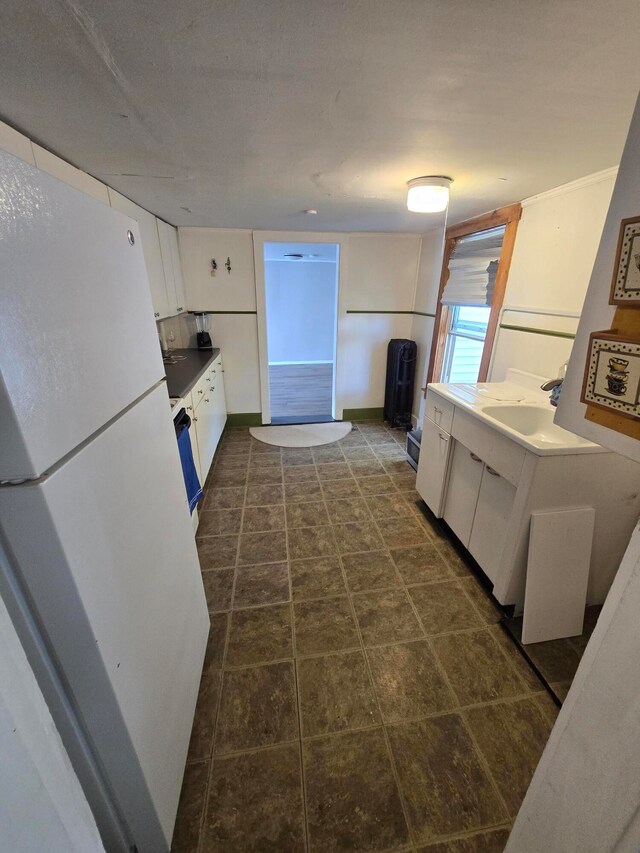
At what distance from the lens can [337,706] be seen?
137 cm

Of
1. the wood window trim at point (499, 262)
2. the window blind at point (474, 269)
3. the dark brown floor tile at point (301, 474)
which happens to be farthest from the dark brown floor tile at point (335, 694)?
the window blind at point (474, 269)

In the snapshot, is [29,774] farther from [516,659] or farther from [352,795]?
[516,659]

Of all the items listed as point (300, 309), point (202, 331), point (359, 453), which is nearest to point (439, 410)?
point (359, 453)

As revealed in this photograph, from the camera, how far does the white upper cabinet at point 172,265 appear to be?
115 inches

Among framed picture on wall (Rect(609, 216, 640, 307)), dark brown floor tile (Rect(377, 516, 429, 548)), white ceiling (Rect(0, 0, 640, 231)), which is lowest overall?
dark brown floor tile (Rect(377, 516, 429, 548))

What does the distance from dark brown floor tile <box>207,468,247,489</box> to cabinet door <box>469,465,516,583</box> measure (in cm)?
185

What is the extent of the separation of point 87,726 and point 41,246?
39.3 inches

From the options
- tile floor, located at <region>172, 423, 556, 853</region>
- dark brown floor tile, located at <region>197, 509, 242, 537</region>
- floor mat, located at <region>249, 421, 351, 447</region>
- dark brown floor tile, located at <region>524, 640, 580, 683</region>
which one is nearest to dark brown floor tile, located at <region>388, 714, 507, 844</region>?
tile floor, located at <region>172, 423, 556, 853</region>

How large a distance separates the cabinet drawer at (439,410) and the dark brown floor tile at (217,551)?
1551mm

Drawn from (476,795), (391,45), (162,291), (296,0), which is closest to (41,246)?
(296,0)

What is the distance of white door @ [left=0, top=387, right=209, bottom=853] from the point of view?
2.06 ft

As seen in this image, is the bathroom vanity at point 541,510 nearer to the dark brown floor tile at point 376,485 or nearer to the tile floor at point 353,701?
the tile floor at point 353,701

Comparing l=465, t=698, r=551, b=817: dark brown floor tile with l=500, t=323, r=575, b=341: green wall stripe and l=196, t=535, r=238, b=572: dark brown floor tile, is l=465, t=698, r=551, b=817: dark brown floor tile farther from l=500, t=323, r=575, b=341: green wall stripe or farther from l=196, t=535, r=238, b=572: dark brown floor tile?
l=500, t=323, r=575, b=341: green wall stripe

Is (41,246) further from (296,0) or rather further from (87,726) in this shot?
(87,726)
